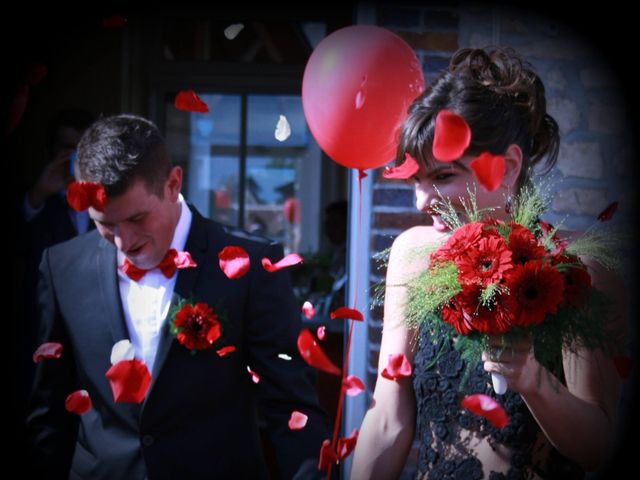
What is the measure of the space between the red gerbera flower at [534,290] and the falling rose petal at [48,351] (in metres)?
1.54

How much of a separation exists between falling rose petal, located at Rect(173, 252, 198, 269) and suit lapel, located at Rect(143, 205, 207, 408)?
16mm

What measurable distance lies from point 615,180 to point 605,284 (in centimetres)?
148

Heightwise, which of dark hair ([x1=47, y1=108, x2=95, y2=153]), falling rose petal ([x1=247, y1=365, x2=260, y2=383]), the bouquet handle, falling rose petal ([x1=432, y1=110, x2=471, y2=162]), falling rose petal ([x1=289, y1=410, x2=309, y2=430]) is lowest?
falling rose petal ([x1=289, y1=410, x2=309, y2=430])

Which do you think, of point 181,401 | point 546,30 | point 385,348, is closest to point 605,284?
point 385,348

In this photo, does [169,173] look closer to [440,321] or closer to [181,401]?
[181,401]

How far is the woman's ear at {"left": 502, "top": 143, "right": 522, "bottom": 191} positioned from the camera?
181 cm

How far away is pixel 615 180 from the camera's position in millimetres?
2982

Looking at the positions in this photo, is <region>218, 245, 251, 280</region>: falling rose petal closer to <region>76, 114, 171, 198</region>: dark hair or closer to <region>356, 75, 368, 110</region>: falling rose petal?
<region>76, 114, 171, 198</region>: dark hair

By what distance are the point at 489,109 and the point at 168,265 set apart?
1157 millimetres

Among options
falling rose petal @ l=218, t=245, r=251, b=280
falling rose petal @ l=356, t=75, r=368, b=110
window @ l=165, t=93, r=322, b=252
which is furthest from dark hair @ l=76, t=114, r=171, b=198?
window @ l=165, t=93, r=322, b=252

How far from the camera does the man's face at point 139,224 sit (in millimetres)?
2334

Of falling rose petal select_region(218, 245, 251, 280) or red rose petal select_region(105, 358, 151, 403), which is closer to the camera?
red rose petal select_region(105, 358, 151, 403)

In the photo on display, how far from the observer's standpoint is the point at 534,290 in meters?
1.47

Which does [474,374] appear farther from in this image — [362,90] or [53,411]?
[53,411]
